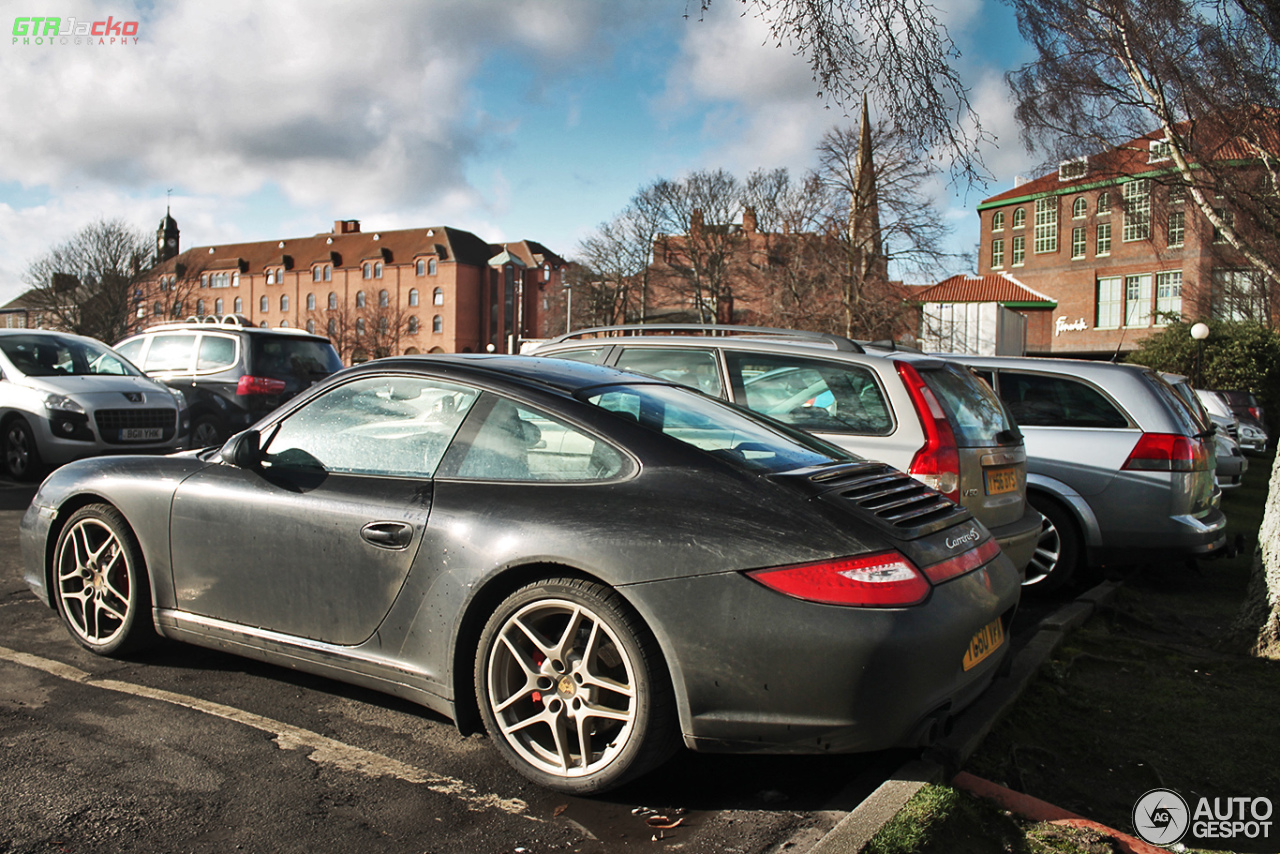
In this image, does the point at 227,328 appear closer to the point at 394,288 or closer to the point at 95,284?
the point at 95,284

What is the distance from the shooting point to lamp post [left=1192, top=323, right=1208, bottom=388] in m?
28.1

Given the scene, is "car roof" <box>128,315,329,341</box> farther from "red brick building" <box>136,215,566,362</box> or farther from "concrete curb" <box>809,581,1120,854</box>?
"red brick building" <box>136,215,566,362</box>

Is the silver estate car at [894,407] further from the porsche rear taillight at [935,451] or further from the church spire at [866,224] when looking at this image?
the church spire at [866,224]

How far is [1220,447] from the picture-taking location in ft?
41.1

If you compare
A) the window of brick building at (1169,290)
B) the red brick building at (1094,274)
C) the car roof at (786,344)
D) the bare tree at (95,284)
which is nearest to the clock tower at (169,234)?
the bare tree at (95,284)

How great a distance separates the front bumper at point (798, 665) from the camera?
2566 millimetres

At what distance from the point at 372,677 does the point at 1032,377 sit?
5.54 meters

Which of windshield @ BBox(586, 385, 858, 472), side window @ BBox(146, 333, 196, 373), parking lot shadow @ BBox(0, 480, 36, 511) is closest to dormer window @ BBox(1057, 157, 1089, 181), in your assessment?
side window @ BBox(146, 333, 196, 373)

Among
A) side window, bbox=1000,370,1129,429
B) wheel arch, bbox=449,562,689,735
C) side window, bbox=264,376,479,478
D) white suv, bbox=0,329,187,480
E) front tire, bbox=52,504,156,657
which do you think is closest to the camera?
wheel arch, bbox=449,562,689,735

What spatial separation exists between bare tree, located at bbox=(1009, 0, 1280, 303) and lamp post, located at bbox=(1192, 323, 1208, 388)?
9168 mm

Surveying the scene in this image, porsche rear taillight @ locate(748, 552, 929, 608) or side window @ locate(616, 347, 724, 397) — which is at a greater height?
side window @ locate(616, 347, 724, 397)

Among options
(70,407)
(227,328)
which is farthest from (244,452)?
(227,328)

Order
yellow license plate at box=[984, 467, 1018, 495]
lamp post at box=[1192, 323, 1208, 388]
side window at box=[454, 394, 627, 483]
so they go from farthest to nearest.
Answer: lamp post at box=[1192, 323, 1208, 388] < yellow license plate at box=[984, 467, 1018, 495] < side window at box=[454, 394, 627, 483]

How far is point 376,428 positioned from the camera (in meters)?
3.55
